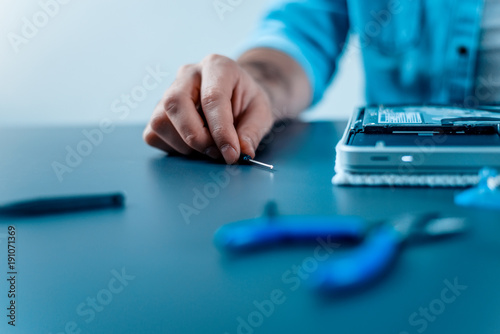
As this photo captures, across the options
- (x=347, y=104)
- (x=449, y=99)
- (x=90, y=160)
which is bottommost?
(x=347, y=104)

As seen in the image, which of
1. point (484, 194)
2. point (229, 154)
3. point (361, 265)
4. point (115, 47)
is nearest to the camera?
point (361, 265)

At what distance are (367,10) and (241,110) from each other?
53 cm

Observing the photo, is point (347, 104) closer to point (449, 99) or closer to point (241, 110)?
point (449, 99)

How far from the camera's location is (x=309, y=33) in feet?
3.67

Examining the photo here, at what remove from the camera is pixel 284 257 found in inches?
12.3

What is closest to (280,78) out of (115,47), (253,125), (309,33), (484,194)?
(309,33)

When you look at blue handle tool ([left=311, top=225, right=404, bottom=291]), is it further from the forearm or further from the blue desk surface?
the forearm

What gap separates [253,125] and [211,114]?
0.22 ft

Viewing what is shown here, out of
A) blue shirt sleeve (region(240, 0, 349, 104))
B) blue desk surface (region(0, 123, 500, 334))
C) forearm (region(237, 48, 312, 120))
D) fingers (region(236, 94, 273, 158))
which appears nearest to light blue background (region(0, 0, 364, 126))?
blue shirt sleeve (region(240, 0, 349, 104))

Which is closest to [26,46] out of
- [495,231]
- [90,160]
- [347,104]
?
[347,104]

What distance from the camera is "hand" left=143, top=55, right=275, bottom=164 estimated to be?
1.90ft

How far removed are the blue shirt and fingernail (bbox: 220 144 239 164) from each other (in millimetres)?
536

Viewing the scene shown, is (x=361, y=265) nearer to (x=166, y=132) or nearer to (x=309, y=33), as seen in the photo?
(x=166, y=132)

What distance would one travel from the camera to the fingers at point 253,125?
0.58 m
